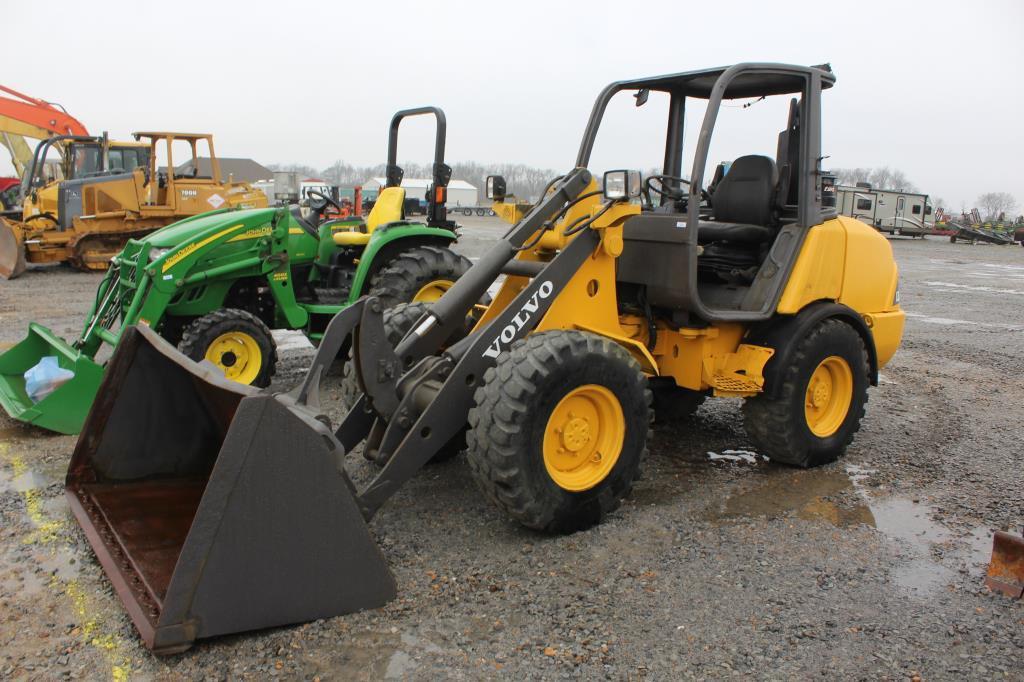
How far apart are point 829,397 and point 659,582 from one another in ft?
7.54

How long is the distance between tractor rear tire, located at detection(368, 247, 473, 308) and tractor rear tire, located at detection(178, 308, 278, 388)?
1028mm

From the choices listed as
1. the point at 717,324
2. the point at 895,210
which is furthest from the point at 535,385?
the point at 895,210

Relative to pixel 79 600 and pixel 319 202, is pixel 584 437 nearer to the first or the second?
A: pixel 79 600

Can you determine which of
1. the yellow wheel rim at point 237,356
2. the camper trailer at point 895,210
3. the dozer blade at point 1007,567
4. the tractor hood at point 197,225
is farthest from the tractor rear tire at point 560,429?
the camper trailer at point 895,210

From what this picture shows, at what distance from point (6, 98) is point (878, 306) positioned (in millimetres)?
21015

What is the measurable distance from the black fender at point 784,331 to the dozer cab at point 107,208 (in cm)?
1232

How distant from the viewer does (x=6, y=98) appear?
63.5ft

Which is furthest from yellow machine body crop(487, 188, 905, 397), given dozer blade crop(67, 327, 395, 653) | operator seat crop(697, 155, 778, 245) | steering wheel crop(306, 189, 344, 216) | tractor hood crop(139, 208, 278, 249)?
steering wheel crop(306, 189, 344, 216)

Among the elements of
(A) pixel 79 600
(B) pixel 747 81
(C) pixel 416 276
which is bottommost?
(A) pixel 79 600

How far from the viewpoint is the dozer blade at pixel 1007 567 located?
3447 mm

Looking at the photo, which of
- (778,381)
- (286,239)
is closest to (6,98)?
(286,239)

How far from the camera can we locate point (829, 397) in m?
5.18

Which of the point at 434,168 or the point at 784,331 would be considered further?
the point at 434,168

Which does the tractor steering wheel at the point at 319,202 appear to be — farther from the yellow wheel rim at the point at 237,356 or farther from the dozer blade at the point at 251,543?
the dozer blade at the point at 251,543
